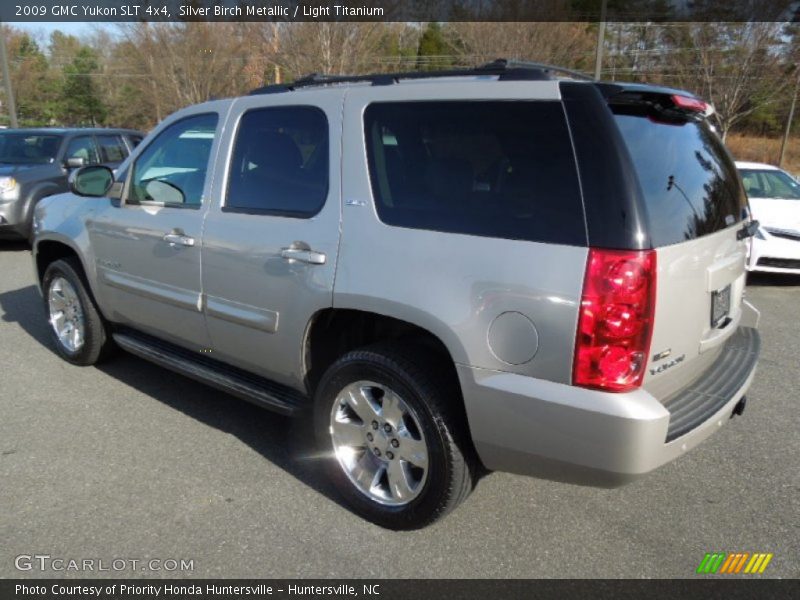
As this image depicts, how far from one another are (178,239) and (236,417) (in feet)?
3.90

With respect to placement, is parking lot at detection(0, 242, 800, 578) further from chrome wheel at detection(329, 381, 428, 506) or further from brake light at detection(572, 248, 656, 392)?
brake light at detection(572, 248, 656, 392)

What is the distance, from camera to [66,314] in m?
4.69

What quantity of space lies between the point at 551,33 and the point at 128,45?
677 inches

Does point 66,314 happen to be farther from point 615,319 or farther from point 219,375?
point 615,319

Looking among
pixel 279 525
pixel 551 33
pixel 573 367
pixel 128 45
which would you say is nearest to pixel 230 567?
pixel 279 525

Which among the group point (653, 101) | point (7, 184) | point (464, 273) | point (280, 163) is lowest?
point (7, 184)

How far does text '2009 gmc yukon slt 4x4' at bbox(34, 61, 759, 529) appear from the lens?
2.15 metres

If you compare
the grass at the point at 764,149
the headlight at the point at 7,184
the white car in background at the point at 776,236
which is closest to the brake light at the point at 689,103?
the white car in background at the point at 776,236

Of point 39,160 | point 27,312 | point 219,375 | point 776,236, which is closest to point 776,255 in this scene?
point 776,236

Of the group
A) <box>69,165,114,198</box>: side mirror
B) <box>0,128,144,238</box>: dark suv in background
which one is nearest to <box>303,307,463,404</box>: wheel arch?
<box>69,165,114,198</box>: side mirror
